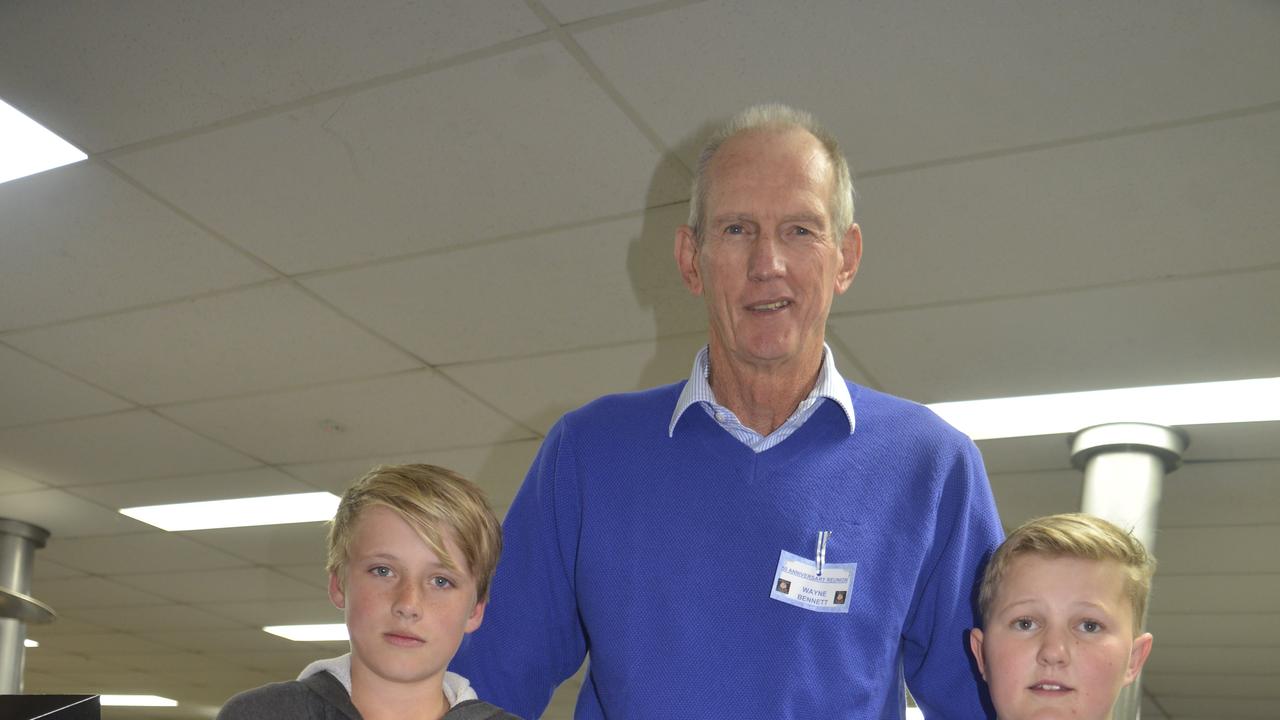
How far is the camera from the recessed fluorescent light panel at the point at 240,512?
554 centimetres

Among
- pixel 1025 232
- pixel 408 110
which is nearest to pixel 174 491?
pixel 408 110

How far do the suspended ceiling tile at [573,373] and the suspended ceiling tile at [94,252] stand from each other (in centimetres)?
91

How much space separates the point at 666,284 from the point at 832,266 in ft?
6.24

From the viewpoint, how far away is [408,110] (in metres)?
2.65

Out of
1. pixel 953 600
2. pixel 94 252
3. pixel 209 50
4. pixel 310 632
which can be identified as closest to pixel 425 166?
pixel 209 50

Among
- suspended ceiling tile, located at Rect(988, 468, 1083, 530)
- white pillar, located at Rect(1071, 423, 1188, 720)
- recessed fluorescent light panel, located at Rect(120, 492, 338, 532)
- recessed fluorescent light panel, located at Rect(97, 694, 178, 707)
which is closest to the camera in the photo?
white pillar, located at Rect(1071, 423, 1188, 720)

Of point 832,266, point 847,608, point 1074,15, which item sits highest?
point 1074,15

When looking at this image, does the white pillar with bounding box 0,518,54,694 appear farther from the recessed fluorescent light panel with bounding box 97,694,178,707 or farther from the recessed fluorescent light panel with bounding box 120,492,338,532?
the recessed fluorescent light panel with bounding box 97,694,178,707

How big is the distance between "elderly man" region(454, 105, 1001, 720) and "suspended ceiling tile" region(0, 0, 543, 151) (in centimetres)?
106

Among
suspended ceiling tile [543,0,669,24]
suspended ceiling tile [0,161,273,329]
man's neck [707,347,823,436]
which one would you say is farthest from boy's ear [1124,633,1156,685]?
suspended ceiling tile [0,161,273,329]

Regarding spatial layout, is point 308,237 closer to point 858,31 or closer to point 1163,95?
point 858,31

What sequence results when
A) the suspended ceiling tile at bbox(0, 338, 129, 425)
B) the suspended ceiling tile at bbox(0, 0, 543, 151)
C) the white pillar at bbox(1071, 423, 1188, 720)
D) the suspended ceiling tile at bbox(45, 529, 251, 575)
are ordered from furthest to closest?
the suspended ceiling tile at bbox(45, 529, 251, 575) < the suspended ceiling tile at bbox(0, 338, 129, 425) < the white pillar at bbox(1071, 423, 1188, 720) < the suspended ceiling tile at bbox(0, 0, 543, 151)

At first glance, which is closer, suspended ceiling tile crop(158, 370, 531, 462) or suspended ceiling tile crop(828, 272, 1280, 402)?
suspended ceiling tile crop(828, 272, 1280, 402)

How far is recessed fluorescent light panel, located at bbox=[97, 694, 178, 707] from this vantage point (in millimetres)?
11062
